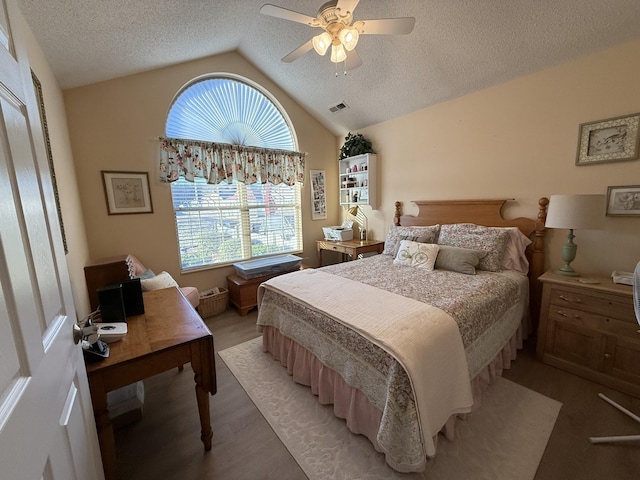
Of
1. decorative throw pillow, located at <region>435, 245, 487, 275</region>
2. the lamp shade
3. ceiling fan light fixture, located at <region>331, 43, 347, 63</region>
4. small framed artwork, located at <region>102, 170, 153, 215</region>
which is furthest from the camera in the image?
small framed artwork, located at <region>102, 170, 153, 215</region>

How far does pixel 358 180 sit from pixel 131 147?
2957 mm

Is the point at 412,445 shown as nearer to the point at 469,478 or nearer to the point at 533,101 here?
the point at 469,478

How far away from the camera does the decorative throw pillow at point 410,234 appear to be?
2.95m

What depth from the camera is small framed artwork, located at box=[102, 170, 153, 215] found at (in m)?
2.72

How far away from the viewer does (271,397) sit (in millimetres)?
1944

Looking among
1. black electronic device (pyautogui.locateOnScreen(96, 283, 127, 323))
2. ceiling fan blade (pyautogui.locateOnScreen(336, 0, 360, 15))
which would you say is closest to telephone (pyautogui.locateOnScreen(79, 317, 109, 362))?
black electronic device (pyautogui.locateOnScreen(96, 283, 127, 323))

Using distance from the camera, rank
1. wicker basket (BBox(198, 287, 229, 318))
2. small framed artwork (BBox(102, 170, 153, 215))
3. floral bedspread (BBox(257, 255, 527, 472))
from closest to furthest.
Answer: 1. floral bedspread (BBox(257, 255, 527, 472))
2. small framed artwork (BBox(102, 170, 153, 215))
3. wicker basket (BBox(198, 287, 229, 318))

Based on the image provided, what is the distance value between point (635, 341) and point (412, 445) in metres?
1.81

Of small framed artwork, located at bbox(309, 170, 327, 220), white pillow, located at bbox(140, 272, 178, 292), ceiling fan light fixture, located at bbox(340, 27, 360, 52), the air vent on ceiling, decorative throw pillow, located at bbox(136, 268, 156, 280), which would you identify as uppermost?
the air vent on ceiling

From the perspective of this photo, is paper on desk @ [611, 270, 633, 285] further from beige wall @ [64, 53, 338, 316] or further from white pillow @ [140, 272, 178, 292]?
beige wall @ [64, 53, 338, 316]

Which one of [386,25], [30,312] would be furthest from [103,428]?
[386,25]

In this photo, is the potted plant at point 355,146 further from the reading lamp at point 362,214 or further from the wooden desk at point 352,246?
the wooden desk at point 352,246

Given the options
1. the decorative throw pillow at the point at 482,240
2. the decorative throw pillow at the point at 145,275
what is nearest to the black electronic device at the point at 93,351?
the decorative throw pillow at the point at 145,275

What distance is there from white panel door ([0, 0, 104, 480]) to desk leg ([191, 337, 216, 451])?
50 centimetres
